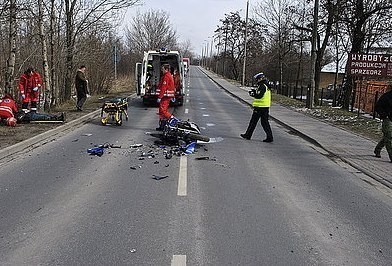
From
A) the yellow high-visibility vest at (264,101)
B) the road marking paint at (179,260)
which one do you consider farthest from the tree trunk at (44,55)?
the road marking paint at (179,260)

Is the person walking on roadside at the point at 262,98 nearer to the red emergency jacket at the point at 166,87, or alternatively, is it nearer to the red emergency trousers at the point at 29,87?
the red emergency jacket at the point at 166,87

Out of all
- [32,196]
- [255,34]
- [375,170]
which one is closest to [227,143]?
[375,170]

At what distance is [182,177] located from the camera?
25.7 feet

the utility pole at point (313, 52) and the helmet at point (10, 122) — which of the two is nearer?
the helmet at point (10, 122)

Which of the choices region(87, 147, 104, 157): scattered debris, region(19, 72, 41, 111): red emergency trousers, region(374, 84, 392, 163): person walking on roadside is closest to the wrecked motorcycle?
region(87, 147, 104, 157): scattered debris

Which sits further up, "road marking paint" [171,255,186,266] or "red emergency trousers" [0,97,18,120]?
"red emergency trousers" [0,97,18,120]

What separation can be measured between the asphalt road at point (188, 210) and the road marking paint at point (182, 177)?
0.6 inches

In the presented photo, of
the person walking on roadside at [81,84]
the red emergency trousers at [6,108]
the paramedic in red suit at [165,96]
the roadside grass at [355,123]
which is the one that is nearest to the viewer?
the paramedic in red suit at [165,96]

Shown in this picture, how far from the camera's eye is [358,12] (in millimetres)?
24266

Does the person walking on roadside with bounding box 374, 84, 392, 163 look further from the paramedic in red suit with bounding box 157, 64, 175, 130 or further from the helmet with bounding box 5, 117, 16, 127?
the helmet with bounding box 5, 117, 16, 127

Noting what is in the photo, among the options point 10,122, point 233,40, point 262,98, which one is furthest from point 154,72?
point 233,40

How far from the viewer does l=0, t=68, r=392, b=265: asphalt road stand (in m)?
4.54

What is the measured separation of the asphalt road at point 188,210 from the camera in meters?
4.54

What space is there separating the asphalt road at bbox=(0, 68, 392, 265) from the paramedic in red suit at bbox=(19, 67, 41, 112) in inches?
232
